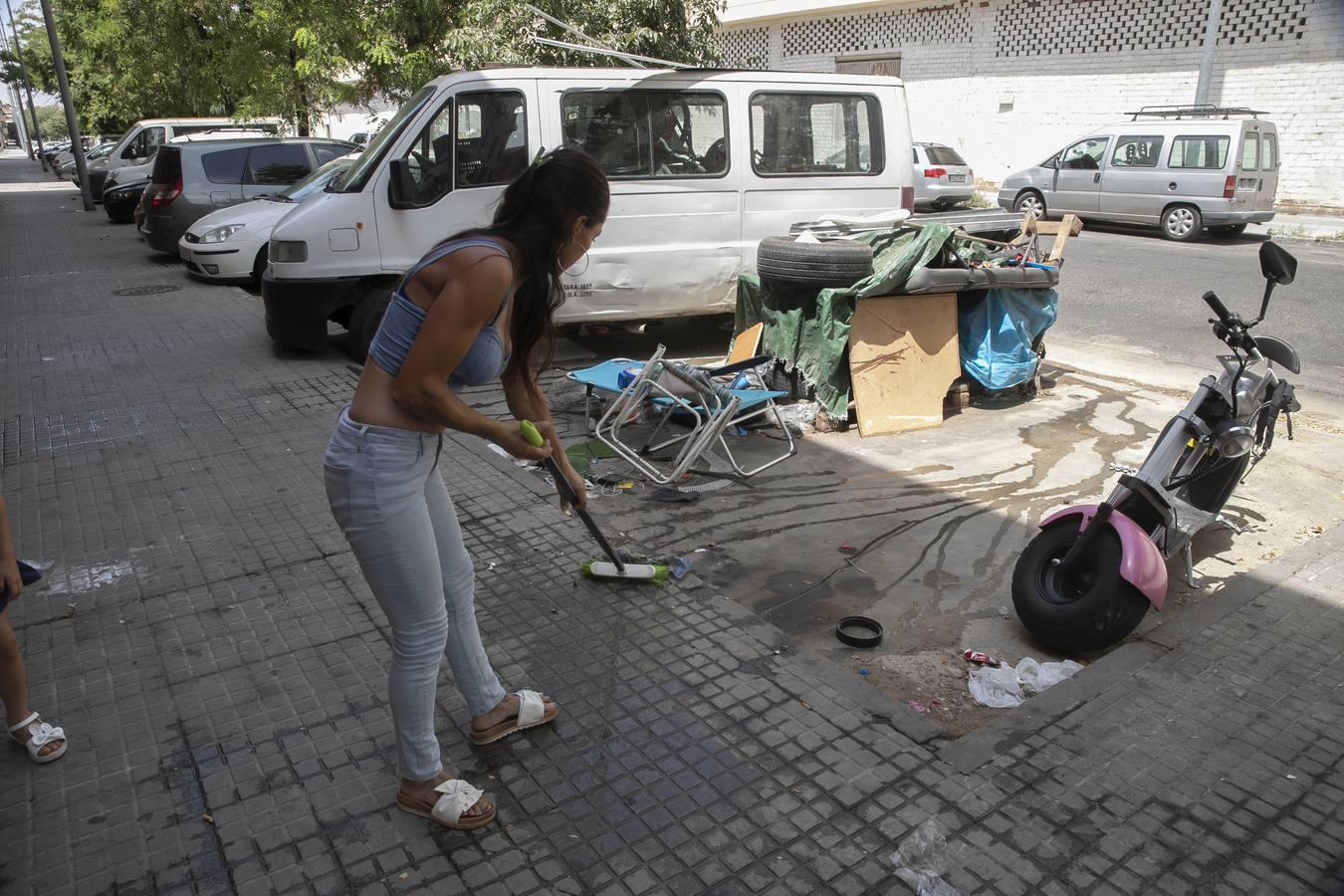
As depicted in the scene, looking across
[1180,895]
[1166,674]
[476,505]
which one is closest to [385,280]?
[476,505]

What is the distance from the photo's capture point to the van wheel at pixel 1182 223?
1540 cm

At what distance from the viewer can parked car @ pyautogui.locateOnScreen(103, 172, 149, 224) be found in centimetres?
1916

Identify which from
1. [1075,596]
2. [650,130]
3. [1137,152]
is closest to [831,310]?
[650,130]

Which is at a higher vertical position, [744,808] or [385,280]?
[385,280]

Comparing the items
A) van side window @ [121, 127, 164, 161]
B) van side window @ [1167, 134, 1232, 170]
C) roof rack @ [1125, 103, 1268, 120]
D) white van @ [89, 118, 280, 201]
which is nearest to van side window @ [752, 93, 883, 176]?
van side window @ [1167, 134, 1232, 170]

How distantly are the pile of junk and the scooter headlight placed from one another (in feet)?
8.16

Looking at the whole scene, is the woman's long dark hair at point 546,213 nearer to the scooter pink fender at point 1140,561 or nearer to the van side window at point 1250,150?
the scooter pink fender at point 1140,561

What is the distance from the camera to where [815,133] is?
8211 millimetres

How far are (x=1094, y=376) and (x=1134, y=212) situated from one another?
1022cm

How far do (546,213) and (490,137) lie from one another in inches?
209

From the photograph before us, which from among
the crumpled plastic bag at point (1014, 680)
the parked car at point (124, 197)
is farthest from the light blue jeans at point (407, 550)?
the parked car at point (124, 197)

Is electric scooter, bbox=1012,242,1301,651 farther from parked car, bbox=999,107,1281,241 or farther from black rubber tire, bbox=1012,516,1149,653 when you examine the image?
parked car, bbox=999,107,1281,241

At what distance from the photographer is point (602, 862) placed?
256 cm

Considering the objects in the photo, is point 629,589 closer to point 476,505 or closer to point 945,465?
point 476,505
